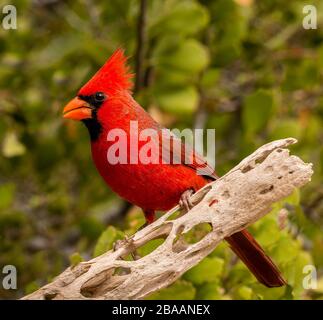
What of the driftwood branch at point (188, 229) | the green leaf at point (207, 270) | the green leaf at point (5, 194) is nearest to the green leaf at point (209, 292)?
the green leaf at point (207, 270)

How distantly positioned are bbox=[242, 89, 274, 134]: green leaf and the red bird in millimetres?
744

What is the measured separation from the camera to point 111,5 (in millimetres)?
3945

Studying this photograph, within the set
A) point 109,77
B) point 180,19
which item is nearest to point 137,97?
point 180,19

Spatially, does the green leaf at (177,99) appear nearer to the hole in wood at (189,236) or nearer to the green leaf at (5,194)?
the green leaf at (5,194)

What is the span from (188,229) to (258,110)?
1.35 meters

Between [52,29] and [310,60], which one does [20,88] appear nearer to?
[52,29]

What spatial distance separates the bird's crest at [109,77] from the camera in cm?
312

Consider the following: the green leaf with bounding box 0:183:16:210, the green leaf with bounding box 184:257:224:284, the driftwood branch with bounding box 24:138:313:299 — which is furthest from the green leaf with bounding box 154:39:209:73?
the driftwood branch with bounding box 24:138:313:299

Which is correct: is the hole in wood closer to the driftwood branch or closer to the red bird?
the driftwood branch

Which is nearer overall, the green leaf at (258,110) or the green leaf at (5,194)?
the green leaf at (5,194)

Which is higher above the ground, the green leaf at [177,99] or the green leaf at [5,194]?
the green leaf at [177,99]

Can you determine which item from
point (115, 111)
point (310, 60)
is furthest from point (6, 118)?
point (310, 60)

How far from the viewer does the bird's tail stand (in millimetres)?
2998

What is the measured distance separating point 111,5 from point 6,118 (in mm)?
729
